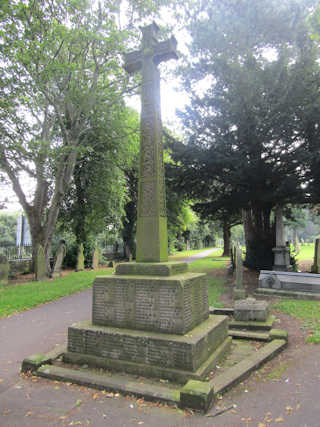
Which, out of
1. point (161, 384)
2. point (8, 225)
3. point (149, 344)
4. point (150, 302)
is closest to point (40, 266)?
point (150, 302)

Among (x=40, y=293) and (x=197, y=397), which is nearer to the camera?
(x=197, y=397)

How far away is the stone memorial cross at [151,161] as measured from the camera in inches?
177

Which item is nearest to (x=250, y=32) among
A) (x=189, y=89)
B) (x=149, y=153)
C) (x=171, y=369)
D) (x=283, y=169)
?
(x=189, y=89)

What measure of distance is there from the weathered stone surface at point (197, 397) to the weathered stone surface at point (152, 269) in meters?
1.50

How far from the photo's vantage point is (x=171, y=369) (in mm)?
3445

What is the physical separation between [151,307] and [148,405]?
116 centimetres

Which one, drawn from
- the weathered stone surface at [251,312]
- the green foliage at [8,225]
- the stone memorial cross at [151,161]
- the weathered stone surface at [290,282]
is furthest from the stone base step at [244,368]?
the green foliage at [8,225]

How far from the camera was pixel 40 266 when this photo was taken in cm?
1316

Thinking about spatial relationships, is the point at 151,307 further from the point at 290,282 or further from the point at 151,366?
the point at 290,282

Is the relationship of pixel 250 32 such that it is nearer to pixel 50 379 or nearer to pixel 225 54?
pixel 225 54

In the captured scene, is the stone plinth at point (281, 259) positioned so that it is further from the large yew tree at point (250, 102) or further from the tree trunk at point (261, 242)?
the large yew tree at point (250, 102)

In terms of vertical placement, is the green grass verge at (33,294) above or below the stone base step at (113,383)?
below

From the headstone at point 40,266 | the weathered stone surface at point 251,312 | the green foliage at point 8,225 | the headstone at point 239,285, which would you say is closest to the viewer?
the weathered stone surface at point 251,312

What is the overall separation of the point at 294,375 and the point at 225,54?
35.3 ft
